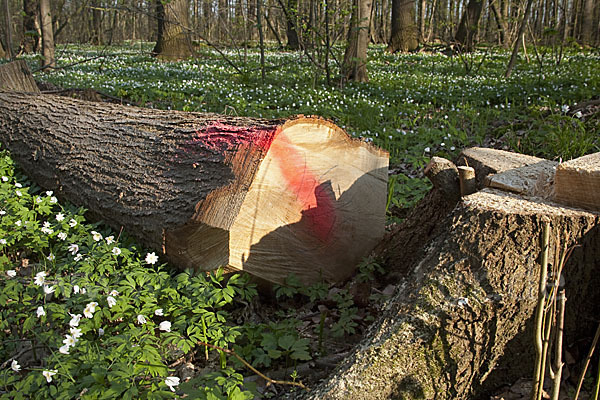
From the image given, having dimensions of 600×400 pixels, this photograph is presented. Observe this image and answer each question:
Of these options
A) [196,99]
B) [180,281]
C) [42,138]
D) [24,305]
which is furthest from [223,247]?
[196,99]

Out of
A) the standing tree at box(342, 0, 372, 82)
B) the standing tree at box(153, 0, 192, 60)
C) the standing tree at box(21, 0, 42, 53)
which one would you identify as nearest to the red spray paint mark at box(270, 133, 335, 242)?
the standing tree at box(342, 0, 372, 82)

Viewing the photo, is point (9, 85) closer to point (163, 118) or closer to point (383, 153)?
point (163, 118)

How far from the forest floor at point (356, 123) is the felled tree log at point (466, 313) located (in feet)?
0.95

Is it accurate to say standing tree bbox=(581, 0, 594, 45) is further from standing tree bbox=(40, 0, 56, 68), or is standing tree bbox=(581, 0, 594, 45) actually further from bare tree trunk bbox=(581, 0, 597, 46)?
standing tree bbox=(40, 0, 56, 68)

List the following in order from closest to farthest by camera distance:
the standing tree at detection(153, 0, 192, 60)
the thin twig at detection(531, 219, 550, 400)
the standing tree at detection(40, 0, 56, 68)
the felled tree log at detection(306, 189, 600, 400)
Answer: the thin twig at detection(531, 219, 550, 400), the felled tree log at detection(306, 189, 600, 400), the standing tree at detection(40, 0, 56, 68), the standing tree at detection(153, 0, 192, 60)

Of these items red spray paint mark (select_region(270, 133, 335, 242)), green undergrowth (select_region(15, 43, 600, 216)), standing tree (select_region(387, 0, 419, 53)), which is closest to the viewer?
red spray paint mark (select_region(270, 133, 335, 242))

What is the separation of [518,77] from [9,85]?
941 cm

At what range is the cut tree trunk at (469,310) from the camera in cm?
183

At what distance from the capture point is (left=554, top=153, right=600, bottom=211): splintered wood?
1.95 metres

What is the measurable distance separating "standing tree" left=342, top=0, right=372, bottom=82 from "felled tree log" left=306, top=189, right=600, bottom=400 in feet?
25.2

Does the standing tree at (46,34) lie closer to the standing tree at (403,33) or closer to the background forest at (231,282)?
the background forest at (231,282)

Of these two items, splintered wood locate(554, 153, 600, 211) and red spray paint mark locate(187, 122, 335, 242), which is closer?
splintered wood locate(554, 153, 600, 211)

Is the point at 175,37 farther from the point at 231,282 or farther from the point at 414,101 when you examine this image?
the point at 231,282

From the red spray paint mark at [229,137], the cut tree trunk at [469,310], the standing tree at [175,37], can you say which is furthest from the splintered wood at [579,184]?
the standing tree at [175,37]
